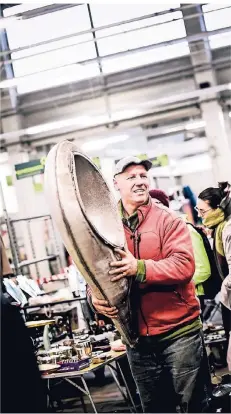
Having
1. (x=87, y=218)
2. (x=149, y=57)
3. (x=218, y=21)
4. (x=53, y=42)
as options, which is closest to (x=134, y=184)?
(x=87, y=218)

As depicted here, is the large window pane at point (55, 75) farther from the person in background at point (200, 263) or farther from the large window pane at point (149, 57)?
the person in background at point (200, 263)

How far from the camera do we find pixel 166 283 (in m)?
2.26

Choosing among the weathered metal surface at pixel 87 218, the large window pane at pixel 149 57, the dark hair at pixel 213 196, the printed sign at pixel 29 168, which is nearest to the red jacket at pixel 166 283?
the weathered metal surface at pixel 87 218

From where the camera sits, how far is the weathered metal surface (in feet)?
5.76

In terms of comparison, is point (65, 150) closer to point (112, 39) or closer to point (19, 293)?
point (19, 293)

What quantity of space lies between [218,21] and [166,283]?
25.5 ft

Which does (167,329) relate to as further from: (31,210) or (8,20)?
(31,210)

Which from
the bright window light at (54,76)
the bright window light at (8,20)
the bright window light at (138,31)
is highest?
the bright window light at (138,31)

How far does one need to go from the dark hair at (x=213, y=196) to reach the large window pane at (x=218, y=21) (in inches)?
201

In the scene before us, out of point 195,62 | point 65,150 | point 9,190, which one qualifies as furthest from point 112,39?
point 65,150

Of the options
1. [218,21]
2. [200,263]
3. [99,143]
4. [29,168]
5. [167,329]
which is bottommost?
[200,263]

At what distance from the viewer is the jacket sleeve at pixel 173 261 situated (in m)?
2.20

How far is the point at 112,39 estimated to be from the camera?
9.40 m

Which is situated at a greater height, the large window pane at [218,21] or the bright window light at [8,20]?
the large window pane at [218,21]
